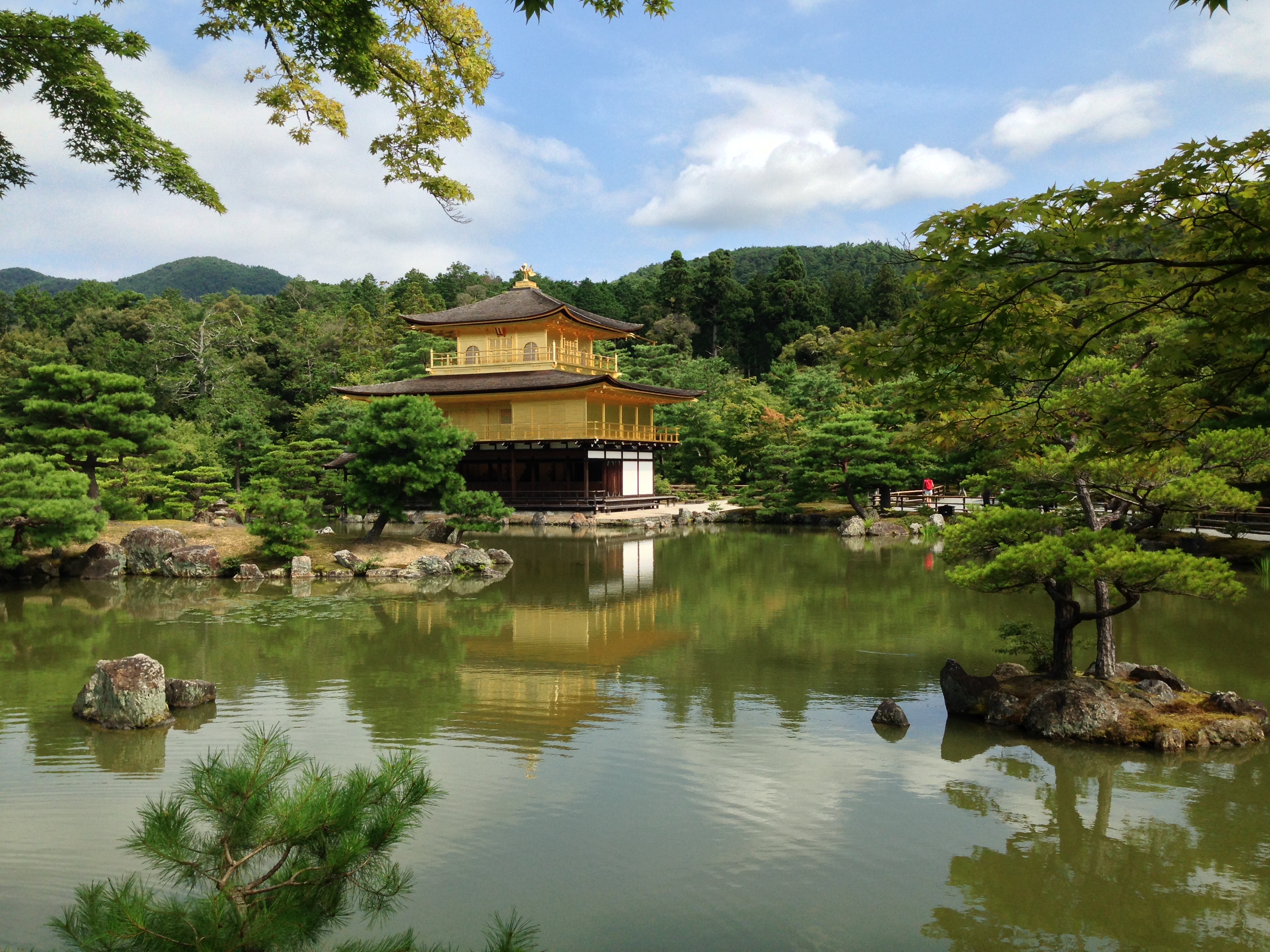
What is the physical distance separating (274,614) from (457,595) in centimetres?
258

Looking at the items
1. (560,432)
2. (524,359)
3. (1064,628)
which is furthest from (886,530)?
(1064,628)

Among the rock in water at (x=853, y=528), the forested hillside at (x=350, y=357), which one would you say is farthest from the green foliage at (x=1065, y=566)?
the rock in water at (x=853, y=528)

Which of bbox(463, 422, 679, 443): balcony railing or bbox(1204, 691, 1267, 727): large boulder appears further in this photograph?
bbox(463, 422, 679, 443): balcony railing

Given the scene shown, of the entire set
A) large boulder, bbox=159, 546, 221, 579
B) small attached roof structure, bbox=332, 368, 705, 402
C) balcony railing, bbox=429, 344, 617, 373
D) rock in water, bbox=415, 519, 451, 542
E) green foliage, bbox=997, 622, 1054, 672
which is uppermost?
balcony railing, bbox=429, 344, 617, 373

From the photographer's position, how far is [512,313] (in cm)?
2669

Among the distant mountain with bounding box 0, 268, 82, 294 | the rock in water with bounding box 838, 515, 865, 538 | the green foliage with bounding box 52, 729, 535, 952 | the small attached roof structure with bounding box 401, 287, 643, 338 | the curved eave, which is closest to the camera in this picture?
the green foliage with bounding box 52, 729, 535, 952

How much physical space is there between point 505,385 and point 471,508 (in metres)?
9.59

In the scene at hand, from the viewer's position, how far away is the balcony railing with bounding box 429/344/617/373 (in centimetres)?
2686

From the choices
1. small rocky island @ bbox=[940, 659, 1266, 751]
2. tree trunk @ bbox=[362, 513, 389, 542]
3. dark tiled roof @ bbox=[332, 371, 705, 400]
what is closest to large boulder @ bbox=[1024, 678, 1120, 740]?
small rocky island @ bbox=[940, 659, 1266, 751]

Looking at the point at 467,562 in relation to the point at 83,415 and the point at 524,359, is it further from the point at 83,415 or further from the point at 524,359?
the point at 524,359

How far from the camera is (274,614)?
11.1 metres

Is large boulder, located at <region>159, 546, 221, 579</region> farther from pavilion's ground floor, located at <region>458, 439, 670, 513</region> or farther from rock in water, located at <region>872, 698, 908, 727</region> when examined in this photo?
rock in water, located at <region>872, 698, 908, 727</region>

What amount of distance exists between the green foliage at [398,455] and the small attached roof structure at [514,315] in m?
10.7

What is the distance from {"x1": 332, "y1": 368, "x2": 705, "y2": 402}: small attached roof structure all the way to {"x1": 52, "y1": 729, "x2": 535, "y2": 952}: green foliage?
2150 cm
